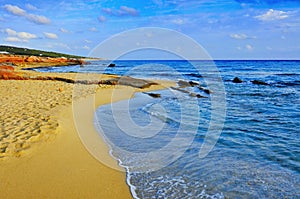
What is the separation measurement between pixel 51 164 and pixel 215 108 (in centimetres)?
824

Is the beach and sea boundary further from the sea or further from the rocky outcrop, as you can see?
the rocky outcrop

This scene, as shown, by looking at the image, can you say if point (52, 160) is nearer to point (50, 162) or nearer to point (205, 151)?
point (50, 162)

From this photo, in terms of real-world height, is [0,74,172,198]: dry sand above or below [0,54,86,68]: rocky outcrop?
below

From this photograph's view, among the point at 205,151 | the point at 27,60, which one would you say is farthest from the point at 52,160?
the point at 27,60

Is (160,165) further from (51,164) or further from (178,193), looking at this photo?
(51,164)

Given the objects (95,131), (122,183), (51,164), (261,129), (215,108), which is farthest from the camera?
(215,108)

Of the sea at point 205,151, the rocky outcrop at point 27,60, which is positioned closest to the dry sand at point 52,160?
the sea at point 205,151

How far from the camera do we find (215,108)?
1130 cm

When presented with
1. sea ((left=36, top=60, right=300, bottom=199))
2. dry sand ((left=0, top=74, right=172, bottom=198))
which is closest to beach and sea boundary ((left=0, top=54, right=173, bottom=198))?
dry sand ((left=0, top=74, right=172, bottom=198))

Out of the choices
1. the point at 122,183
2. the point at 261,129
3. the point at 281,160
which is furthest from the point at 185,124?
the point at 122,183

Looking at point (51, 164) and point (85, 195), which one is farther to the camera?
point (51, 164)

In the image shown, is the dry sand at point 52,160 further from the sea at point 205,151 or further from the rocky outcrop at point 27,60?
the rocky outcrop at point 27,60

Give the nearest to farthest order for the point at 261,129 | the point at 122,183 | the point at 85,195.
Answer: the point at 85,195 < the point at 122,183 < the point at 261,129

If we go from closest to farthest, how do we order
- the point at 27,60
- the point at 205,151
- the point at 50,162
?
the point at 50,162 → the point at 205,151 → the point at 27,60
